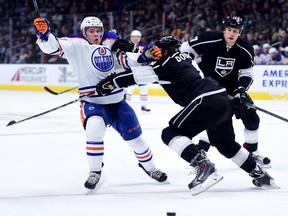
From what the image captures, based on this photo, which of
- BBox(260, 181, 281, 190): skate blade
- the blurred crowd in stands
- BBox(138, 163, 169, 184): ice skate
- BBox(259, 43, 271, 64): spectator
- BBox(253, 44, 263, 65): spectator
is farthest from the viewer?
the blurred crowd in stands

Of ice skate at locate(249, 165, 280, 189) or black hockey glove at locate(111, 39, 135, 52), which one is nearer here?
ice skate at locate(249, 165, 280, 189)

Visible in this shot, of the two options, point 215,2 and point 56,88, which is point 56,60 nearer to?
point 56,88

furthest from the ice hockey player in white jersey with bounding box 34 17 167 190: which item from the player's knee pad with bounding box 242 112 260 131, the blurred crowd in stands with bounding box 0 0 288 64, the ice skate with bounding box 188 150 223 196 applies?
the blurred crowd in stands with bounding box 0 0 288 64

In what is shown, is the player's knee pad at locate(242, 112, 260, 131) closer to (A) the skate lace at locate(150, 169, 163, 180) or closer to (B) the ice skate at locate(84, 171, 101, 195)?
(A) the skate lace at locate(150, 169, 163, 180)

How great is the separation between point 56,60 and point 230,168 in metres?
10.6

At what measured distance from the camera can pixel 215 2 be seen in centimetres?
1526

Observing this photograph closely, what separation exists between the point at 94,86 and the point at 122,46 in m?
0.33

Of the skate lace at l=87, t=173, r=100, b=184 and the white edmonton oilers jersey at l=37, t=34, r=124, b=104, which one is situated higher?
the white edmonton oilers jersey at l=37, t=34, r=124, b=104

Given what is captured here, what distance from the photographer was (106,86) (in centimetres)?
426

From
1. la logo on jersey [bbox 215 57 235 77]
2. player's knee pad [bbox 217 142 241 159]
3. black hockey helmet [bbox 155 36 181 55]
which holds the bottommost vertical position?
player's knee pad [bbox 217 142 241 159]

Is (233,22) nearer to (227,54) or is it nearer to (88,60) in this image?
(227,54)

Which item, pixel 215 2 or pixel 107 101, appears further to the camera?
pixel 215 2

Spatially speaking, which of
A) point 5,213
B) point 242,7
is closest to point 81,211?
point 5,213

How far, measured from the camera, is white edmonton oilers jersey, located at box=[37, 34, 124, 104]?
4516 millimetres
